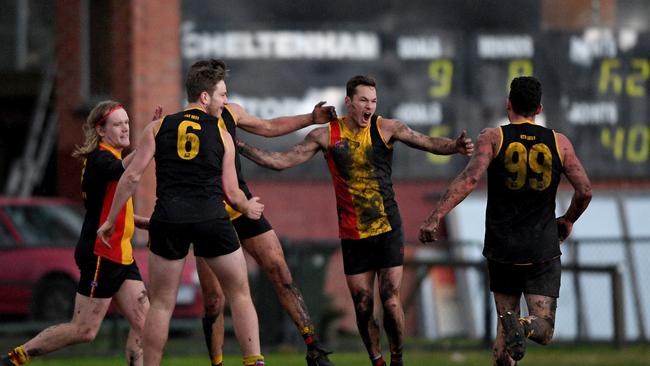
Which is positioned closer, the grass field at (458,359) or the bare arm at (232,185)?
the bare arm at (232,185)

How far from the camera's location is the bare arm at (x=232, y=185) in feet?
35.8

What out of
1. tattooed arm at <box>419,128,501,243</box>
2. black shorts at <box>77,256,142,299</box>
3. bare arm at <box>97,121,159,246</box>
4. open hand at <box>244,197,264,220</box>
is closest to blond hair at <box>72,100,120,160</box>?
bare arm at <box>97,121,159,246</box>

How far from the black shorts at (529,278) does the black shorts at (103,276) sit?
9.15ft

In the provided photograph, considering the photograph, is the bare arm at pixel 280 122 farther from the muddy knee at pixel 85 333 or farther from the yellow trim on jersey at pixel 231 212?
the muddy knee at pixel 85 333

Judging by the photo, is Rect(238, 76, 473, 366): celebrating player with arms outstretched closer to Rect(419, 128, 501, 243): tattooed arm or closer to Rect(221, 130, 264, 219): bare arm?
Rect(419, 128, 501, 243): tattooed arm

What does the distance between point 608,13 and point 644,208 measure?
10.8ft

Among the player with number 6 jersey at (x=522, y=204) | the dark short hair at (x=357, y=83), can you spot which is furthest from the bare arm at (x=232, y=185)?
the dark short hair at (x=357, y=83)

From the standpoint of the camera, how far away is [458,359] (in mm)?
18000

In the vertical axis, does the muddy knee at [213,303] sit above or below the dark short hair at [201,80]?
below

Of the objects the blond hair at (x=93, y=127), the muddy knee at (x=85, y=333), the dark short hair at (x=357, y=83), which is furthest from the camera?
the dark short hair at (x=357, y=83)

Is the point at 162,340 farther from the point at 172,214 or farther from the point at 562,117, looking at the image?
the point at 562,117

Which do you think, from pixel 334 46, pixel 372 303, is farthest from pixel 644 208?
pixel 372 303

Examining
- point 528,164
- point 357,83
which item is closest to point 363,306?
point 357,83

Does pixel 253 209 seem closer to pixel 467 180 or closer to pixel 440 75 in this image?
pixel 467 180
